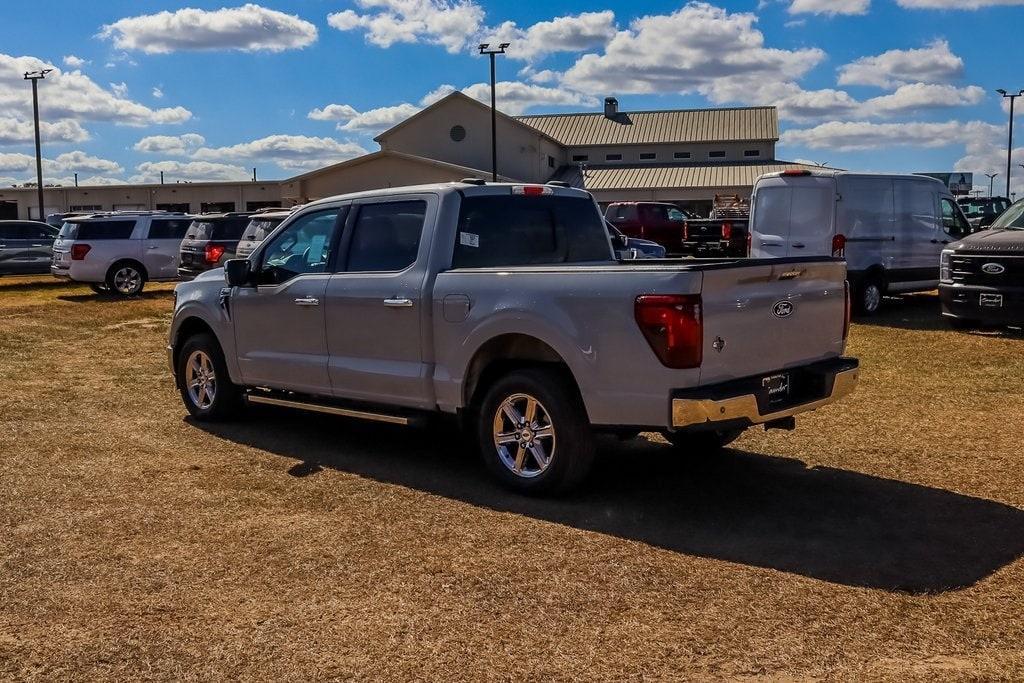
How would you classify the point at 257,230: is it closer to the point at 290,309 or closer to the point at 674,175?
the point at 290,309

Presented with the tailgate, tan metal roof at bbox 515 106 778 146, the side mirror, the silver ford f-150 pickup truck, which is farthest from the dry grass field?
tan metal roof at bbox 515 106 778 146

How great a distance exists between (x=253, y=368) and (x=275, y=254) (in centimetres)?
90

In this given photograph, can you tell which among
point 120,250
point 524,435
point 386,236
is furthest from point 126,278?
point 524,435

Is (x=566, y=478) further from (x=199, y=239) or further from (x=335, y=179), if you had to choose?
(x=335, y=179)

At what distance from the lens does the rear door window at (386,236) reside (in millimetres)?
7074

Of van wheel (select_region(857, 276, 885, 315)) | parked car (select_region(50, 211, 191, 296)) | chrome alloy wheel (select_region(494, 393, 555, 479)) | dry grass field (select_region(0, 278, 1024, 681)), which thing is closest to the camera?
dry grass field (select_region(0, 278, 1024, 681))

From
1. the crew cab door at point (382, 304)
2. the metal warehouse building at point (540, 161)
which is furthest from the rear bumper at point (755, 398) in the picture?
the metal warehouse building at point (540, 161)

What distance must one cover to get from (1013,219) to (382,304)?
438 inches

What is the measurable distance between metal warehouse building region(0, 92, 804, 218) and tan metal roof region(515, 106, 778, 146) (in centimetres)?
6

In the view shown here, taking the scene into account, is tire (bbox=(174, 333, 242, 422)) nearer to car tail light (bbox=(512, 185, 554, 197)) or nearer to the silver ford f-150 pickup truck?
the silver ford f-150 pickup truck

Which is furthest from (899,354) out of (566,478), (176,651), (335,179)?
(335,179)

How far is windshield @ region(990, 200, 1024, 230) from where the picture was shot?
47.4 feet

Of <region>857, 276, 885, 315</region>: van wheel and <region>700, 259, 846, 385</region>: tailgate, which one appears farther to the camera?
<region>857, 276, 885, 315</region>: van wheel

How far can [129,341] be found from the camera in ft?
48.3
